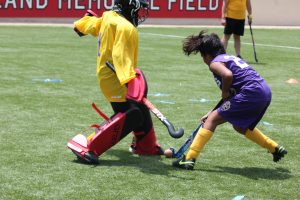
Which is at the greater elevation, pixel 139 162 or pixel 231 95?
pixel 231 95

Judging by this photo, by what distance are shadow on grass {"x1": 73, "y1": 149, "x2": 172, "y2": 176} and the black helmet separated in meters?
1.19

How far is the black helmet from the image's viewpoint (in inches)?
225

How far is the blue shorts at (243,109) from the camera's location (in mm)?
5469

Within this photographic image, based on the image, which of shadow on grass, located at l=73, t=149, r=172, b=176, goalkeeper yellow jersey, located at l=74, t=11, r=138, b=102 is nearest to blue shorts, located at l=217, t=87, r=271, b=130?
shadow on grass, located at l=73, t=149, r=172, b=176

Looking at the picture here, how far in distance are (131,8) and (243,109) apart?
4.27 ft

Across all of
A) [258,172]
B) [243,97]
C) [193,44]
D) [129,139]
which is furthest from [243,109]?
[129,139]

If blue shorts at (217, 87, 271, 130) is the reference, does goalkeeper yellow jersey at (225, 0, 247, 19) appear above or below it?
below

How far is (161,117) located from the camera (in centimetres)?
521

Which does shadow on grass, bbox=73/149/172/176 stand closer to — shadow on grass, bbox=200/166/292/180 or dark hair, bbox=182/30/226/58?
shadow on grass, bbox=200/166/292/180

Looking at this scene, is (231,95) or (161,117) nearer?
(161,117)

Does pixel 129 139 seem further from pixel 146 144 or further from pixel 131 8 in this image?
pixel 131 8

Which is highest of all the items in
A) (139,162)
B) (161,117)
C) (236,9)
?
(161,117)

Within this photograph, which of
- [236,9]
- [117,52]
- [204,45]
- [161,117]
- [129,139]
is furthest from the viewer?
[236,9]

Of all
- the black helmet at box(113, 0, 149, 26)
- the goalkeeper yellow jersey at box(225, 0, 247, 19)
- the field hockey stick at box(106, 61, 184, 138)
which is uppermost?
the black helmet at box(113, 0, 149, 26)
